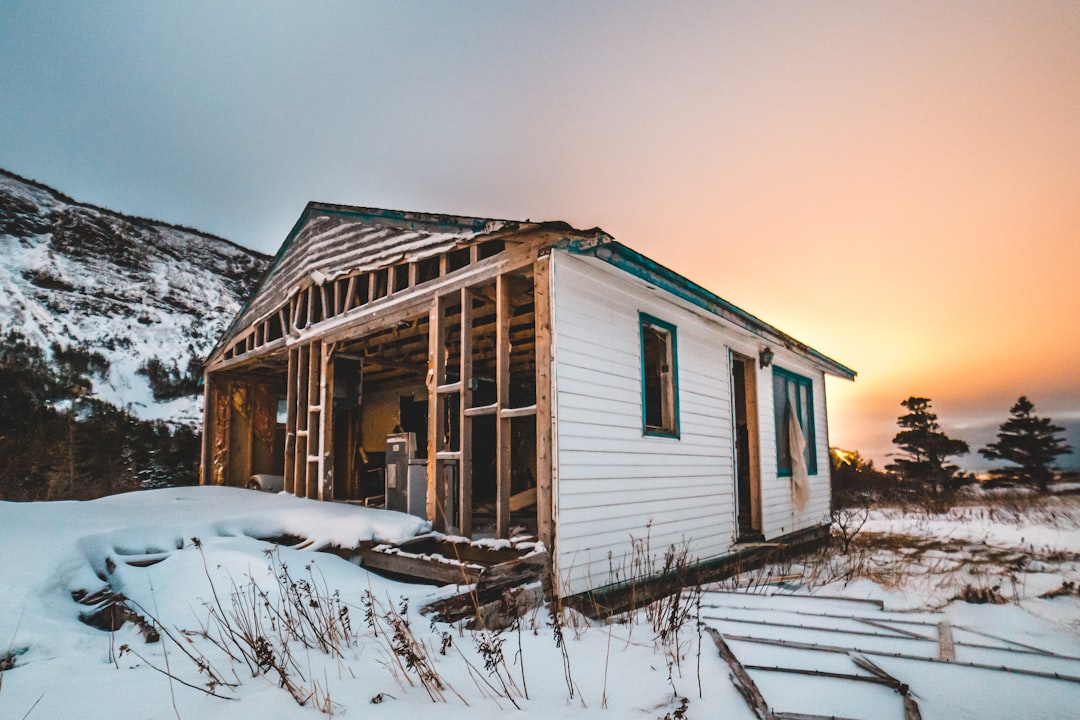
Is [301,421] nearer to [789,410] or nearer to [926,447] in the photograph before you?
[789,410]

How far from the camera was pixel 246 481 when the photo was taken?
1168 cm

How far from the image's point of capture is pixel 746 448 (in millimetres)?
10570

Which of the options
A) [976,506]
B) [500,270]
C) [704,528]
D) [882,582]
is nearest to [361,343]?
[500,270]

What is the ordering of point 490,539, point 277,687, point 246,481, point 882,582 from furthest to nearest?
point 246,481 → point 882,582 → point 490,539 → point 277,687

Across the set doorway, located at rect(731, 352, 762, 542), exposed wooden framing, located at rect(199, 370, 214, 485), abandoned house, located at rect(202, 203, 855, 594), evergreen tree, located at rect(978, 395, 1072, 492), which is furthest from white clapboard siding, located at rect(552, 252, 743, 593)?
evergreen tree, located at rect(978, 395, 1072, 492)

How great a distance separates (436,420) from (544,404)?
1.74 m

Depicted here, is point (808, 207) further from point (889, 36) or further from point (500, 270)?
point (500, 270)

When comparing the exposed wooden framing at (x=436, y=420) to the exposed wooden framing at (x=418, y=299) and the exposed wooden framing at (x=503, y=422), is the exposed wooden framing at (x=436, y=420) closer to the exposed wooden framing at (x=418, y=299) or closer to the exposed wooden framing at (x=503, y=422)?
the exposed wooden framing at (x=418, y=299)

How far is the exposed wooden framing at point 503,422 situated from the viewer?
210 inches

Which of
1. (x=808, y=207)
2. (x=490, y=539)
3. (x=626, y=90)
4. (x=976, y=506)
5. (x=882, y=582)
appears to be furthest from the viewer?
(x=976, y=506)

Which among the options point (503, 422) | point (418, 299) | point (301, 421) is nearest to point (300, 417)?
point (301, 421)

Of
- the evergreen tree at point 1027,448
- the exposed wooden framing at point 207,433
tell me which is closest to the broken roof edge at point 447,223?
the exposed wooden framing at point 207,433

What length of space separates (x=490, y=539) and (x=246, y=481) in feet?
29.2

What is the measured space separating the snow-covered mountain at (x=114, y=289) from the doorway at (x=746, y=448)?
2437 cm
